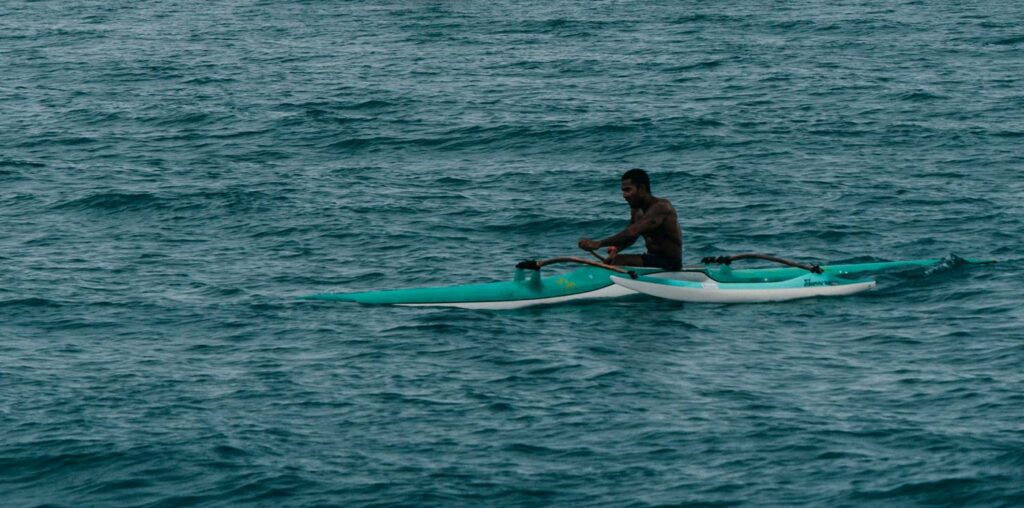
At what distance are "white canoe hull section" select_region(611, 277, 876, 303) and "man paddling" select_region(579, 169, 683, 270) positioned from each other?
0.43 m

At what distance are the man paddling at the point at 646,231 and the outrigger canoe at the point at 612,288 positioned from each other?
0.17 m

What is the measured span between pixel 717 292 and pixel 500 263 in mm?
4326

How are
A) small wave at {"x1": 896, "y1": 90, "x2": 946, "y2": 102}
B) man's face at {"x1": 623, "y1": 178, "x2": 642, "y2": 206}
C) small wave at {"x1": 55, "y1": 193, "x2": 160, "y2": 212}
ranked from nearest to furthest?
man's face at {"x1": 623, "y1": 178, "x2": 642, "y2": 206}, small wave at {"x1": 55, "y1": 193, "x2": 160, "y2": 212}, small wave at {"x1": 896, "y1": 90, "x2": 946, "y2": 102}

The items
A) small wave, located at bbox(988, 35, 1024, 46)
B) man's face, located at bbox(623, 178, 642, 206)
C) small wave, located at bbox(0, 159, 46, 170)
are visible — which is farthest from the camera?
small wave, located at bbox(988, 35, 1024, 46)

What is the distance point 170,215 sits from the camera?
30.7 meters

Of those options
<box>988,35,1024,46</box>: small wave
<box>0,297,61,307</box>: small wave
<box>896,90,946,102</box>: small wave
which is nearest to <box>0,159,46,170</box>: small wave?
<box>0,297,61,307</box>: small wave

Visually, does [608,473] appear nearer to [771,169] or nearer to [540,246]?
[540,246]

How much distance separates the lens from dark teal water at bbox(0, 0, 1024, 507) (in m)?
17.2

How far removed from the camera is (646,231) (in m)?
23.4

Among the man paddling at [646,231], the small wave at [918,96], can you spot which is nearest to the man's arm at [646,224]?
the man paddling at [646,231]

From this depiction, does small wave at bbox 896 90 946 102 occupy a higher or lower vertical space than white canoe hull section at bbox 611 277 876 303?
higher

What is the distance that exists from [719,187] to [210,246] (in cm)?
1017

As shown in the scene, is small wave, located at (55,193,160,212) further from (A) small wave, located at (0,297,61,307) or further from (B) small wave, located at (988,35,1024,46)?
(B) small wave, located at (988,35,1024,46)

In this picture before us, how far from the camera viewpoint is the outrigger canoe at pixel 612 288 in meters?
23.7
